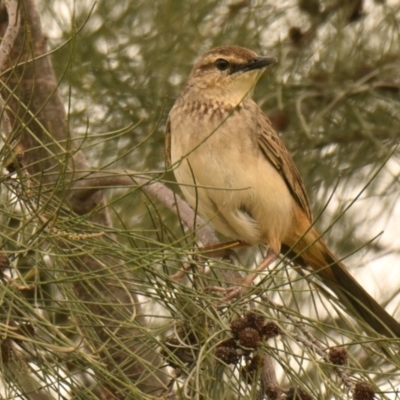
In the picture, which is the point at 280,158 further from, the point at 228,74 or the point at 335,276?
the point at 335,276

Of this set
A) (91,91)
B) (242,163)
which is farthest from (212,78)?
(91,91)

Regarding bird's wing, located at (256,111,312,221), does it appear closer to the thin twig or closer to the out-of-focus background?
the out-of-focus background

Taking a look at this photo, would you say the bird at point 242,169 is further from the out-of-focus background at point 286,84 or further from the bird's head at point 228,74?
the out-of-focus background at point 286,84

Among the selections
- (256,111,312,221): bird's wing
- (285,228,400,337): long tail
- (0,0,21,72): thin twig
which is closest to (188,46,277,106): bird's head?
(256,111,312,221): bird's wing

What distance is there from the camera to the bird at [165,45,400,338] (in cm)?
417

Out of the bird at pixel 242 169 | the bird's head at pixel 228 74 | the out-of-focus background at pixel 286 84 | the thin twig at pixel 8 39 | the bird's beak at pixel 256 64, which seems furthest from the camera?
the out-of-focus background at pixel 286 84

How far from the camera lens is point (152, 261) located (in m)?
2.81

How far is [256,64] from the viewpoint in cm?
452

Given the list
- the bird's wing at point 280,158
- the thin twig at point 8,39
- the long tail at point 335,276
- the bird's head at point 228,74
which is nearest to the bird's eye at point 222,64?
the bird's head at point 228,74

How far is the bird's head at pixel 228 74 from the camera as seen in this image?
455 cm

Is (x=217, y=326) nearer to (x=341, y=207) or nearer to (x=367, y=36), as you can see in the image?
(x=341, y=207)

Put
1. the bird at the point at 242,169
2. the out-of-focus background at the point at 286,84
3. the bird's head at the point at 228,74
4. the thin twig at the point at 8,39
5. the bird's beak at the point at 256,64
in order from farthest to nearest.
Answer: the out-of-focus background at the point at 286,84 < the bird's head at the point at 228,74 < the bird's beak at the point at 256,64 < the bird at the point at 242,169 < the thin twig at the point at 8,39

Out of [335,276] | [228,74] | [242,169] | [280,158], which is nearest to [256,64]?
[228,74]

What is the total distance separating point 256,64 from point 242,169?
0.59 metres
